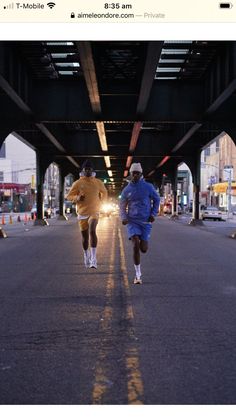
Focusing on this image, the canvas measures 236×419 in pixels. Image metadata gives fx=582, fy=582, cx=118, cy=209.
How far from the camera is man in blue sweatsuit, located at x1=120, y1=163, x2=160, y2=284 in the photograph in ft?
33.3

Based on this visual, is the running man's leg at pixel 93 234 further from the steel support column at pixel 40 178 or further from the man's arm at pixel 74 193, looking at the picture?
the steel support column at pixel 40 178

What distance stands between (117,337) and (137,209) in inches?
163

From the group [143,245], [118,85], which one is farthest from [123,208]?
[118,85]

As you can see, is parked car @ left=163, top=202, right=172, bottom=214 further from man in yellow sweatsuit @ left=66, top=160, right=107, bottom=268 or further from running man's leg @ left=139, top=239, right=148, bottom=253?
running man's leg @ left=139, top=239, right=148, bottom=253

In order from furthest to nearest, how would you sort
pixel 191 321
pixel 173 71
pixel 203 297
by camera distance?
pixel 173 71, pixel 203 297, pixel 191 321

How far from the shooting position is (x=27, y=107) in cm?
2223

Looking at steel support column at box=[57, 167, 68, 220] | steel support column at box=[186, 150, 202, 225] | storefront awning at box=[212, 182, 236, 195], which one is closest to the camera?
steel support column at box=[186, 150, 202, 225]

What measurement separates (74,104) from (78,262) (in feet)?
34.7

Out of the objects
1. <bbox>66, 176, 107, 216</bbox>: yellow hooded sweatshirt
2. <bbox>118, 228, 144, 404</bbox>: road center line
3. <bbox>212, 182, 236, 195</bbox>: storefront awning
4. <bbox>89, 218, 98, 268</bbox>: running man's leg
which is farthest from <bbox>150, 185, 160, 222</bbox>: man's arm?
<bbox>212, 182, 236, 195</bbox>: storefront awning

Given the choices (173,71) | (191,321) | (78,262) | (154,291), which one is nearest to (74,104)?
(173,71)
